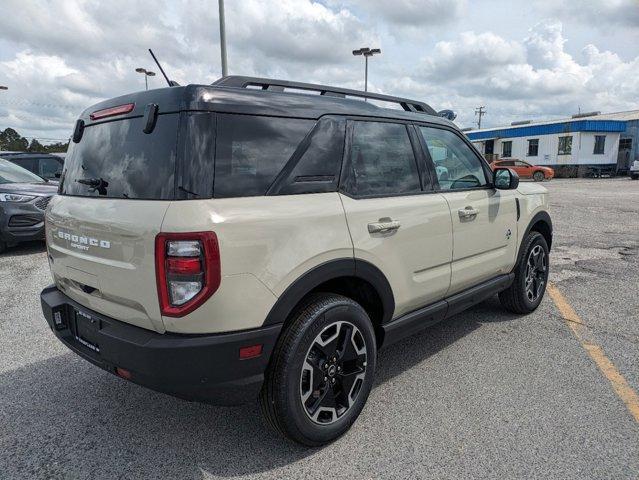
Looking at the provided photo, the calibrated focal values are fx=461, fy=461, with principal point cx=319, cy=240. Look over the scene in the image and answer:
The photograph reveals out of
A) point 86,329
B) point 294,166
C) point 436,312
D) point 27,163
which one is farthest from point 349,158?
point 27,163

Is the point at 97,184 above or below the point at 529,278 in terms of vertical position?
above

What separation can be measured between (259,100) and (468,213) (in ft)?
5.94

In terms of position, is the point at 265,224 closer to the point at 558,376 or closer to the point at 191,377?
the point at 191,377

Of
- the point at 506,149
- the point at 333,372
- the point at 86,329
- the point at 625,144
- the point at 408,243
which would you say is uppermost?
the point at 625,144

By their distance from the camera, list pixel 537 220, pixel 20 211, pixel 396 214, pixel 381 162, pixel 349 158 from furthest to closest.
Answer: pixel 20 211 < pixel 537 220 < pixel 381 162 < pixel 396 214 < pixel 349 158

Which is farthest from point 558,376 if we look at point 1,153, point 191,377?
point 1,153

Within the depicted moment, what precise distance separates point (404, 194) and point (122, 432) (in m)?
2.23

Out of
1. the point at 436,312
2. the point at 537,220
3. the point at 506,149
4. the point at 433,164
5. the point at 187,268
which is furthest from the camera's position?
the point at 506,149

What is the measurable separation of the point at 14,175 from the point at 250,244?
7834 millimetres

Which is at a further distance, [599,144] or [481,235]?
[599,144]

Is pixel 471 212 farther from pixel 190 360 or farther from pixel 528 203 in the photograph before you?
pixel 190 360

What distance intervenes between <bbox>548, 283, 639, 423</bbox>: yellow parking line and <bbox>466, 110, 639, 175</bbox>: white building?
33.0 metres

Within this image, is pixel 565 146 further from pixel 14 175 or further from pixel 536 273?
pixel 14 175

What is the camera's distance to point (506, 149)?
39.8 metres
